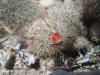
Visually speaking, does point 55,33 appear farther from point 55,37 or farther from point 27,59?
point 27,59

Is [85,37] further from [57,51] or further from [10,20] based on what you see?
[10,20]

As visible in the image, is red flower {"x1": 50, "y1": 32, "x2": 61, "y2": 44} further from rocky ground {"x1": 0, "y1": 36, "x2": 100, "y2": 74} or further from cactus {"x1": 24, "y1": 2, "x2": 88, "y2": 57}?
rocky ground {"x1": 0, "y1": 36, "x2": 100, "y2": 74}

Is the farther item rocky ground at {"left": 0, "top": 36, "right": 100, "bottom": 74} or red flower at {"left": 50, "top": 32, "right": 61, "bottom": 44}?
rocky ground at {"left": 0, "top": 36, "right": 100, "bottom": 74}

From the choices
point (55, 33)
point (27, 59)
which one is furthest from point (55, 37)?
point (27, 59)

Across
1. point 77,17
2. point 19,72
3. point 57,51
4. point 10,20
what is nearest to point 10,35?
point 10,20

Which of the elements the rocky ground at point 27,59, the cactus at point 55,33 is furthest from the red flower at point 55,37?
the rocky ground at point 27,59

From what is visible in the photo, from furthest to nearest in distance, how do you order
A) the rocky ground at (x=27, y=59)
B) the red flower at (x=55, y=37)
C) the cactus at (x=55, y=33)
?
1. the rocky ground at (x=27, y=59)
2. the cactus at (x=55, y=33)
3. the red flower at (x=55, y=37)

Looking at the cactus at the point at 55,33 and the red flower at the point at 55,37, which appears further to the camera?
the cactus at the point at 55,33

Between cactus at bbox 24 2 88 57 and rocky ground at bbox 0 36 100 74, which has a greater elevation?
cactus at bbox 24 2 88 57

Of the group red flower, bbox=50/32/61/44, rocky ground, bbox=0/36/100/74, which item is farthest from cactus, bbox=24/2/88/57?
rocky ground, bbox=0/36/100/74

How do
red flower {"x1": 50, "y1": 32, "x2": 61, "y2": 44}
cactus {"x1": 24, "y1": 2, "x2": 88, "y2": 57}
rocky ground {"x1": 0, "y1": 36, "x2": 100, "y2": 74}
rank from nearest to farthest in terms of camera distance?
red flower {"x1": 50, "y1": 32, "x2": 61, "y2": 44} < cactus {"x1": 24, "y1": 2, "x2": 88, "y2": 57} < rocky ground {"x1": 0, "y1": 36, "x2": 100, "y2": 74}

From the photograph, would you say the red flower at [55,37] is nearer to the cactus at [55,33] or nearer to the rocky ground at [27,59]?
the cactus at [55,33]
